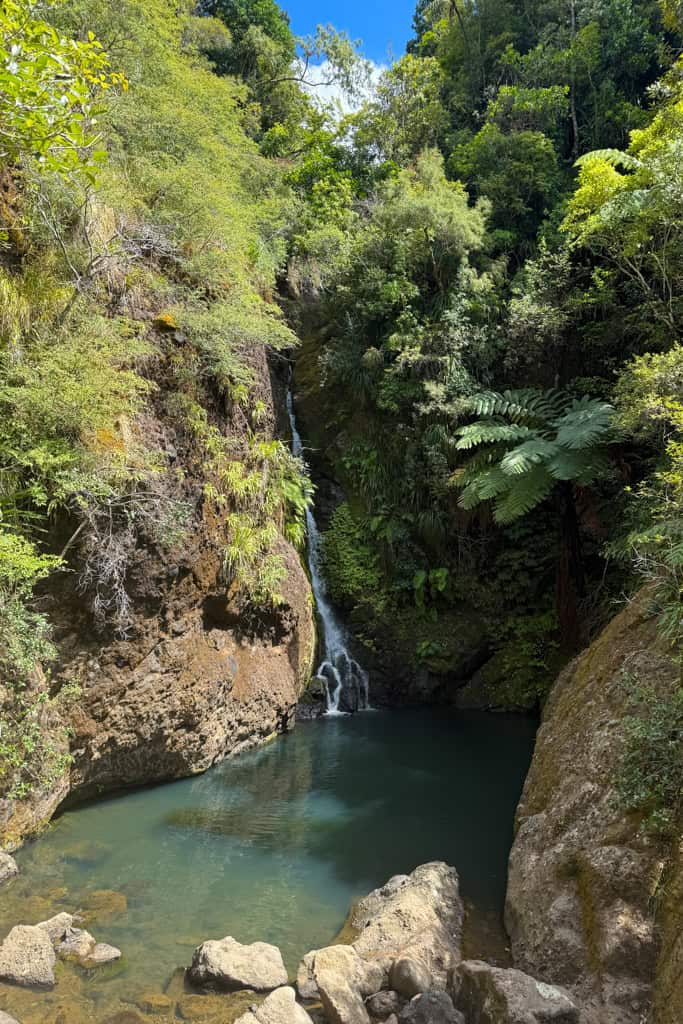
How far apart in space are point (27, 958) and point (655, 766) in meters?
4.64

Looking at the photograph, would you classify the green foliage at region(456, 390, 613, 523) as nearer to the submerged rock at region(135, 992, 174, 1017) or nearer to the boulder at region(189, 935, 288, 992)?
the boulder at region(189, 935, 288, 992)

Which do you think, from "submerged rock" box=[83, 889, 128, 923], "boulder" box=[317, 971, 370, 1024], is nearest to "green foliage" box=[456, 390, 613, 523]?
"boulder" box=[317, 971, 370, 1024]

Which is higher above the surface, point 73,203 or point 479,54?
point 479,54

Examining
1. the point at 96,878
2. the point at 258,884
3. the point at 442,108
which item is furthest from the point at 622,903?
the point at 442,108

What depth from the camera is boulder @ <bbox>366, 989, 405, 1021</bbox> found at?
4203mm

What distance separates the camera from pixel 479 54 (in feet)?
66.4

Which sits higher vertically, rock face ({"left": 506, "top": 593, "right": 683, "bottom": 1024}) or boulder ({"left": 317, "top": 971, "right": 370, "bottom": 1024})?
rock face ({"left": 506, "top": 593, "right": 683, "bottom": 1024})

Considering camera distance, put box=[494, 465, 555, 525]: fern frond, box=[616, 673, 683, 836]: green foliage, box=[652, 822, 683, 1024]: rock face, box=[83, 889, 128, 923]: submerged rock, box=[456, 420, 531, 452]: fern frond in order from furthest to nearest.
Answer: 1. box=[456, 420, 531, 452]: fern frond
2. box=[494, 465, 555, 525]: fern frond
3. box=[83, 889, 128, 923]: submerged rock
4. box=[616, 673, 683, 836]: green foliage
5. box=[652, 822, 683, 1024]: rock face

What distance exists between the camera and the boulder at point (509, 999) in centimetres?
356

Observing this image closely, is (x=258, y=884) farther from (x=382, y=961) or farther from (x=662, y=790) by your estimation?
(x=662, y=790)

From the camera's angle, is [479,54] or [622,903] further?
[479,54]

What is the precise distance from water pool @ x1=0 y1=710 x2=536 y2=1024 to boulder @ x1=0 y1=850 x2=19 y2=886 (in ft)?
0.33

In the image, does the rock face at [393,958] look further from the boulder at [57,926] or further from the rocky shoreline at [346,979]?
the boulder at [57,926]

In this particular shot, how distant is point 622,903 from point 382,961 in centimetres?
177
